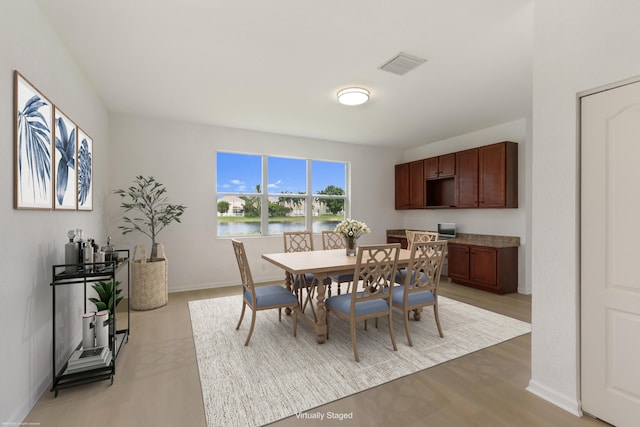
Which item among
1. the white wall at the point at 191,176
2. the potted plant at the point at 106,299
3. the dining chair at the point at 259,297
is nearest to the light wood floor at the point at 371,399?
the potted plant at the point at 106,299

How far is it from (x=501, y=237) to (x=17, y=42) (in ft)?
A: 19.3

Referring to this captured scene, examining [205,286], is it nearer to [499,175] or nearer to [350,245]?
[350,245]

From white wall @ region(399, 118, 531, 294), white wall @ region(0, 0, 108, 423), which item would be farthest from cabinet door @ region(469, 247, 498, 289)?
white wall @ region(0, 0, 108, 423)

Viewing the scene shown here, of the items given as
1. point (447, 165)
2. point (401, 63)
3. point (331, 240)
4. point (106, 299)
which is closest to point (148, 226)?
point (106, 299)

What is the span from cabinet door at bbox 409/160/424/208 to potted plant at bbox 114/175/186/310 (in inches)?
173

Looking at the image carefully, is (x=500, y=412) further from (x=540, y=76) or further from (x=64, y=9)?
(x=64, y=9)

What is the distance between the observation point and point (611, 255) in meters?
1.65

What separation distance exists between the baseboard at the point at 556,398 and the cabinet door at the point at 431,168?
4.10 meters

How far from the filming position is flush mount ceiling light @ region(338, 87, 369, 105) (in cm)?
328

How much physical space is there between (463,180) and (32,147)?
5391mm

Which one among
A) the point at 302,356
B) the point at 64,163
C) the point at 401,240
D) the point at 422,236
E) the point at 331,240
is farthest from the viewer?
the point at 401,240

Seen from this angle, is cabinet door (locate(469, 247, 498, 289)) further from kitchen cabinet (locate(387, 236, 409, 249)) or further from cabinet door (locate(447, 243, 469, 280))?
kitchen cabinet (locate(387, 236, 409, 249))

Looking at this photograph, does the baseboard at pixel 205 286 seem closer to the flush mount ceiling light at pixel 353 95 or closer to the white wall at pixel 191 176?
the white wall at pixel 191 176

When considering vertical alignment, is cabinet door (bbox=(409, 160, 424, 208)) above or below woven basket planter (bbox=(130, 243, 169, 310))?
above
